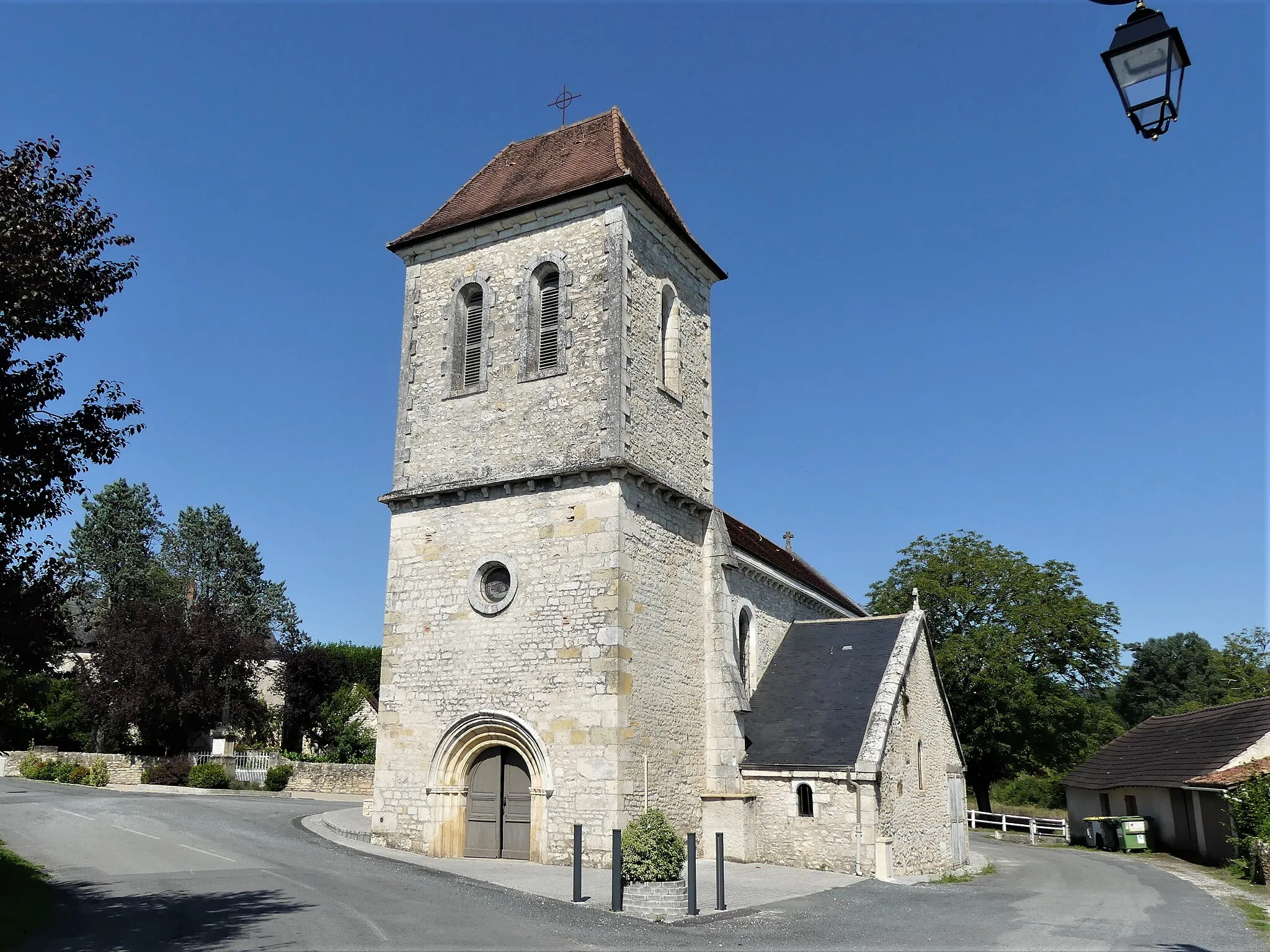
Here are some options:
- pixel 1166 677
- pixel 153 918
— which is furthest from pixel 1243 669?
pixel 153 918

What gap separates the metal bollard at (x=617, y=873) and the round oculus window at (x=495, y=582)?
6.35m

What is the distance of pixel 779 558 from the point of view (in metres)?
26.5

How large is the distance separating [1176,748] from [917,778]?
12839mm

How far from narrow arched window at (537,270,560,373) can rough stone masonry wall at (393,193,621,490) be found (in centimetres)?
28

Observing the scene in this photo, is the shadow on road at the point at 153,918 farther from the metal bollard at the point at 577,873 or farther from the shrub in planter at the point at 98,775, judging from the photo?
the shrub in planter at the point at 98,775

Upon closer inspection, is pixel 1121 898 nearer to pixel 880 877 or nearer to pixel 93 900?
pixel 880 877

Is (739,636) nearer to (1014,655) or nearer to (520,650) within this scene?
(520,650)

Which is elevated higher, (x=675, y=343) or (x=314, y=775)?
(x=675, y=343)

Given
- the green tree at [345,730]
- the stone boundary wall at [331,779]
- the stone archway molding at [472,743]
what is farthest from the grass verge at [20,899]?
the green tree at [345,730]

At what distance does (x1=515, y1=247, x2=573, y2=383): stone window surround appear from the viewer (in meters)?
18.5

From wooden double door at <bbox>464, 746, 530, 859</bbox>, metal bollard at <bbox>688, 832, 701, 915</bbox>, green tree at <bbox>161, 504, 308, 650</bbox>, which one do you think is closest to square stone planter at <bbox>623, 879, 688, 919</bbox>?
metal bollard at <bbox>688, 832, 701, 915</bbox>

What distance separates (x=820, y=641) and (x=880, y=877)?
259 inches

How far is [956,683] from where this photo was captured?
38469mm

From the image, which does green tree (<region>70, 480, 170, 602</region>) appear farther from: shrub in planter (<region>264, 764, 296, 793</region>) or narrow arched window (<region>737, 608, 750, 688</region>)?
narrow arched window (<region>737, 608, 750, 688</region>)
